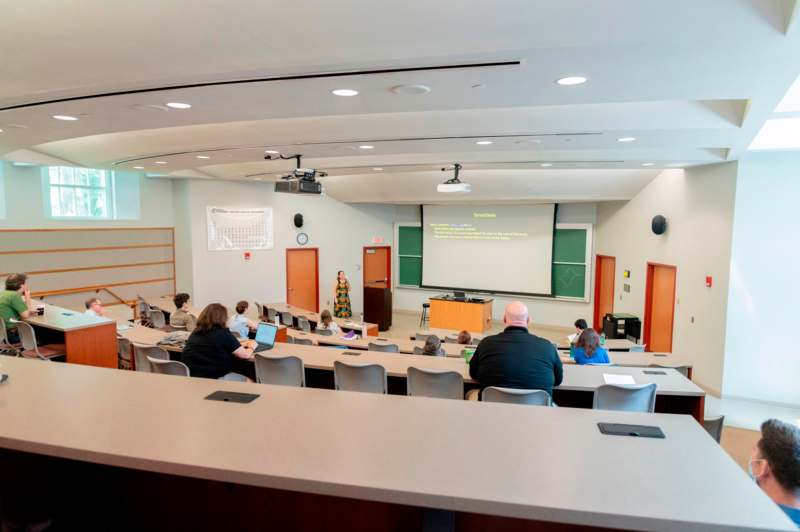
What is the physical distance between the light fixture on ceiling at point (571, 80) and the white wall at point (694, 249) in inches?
173

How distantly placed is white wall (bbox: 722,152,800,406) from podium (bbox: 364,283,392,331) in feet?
23.1

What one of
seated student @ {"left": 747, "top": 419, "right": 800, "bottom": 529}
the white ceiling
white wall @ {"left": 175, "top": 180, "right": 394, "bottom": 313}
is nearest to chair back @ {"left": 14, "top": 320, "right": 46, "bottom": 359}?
the white ceiling

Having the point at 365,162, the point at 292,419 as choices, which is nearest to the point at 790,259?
the point at 365,162

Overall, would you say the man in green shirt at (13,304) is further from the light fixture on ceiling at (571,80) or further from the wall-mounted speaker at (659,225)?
the wall-mounted speaker at (659,225)

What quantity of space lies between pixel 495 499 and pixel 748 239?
666 cm

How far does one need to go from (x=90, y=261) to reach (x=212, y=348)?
6.76m

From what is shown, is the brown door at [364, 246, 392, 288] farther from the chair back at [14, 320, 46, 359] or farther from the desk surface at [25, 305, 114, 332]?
the chair back at [14, 320, 46, 359]

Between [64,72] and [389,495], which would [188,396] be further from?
[64,72]

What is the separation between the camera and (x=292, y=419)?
1573 millimetres

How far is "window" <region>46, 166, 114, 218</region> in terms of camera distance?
8.22 meters

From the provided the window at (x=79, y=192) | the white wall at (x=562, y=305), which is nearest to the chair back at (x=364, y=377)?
the window at (x=79, y=192)

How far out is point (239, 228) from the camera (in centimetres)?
1027

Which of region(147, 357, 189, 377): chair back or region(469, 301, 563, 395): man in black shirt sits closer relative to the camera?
region(469, 301, 563, 395): man in black shirt

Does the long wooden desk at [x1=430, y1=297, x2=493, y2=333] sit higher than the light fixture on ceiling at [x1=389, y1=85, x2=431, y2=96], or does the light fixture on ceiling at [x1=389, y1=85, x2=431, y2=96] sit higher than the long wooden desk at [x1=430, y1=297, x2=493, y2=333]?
the light fixture on ceiling at [x1=389, y1=85, x2=431, y2=96]
